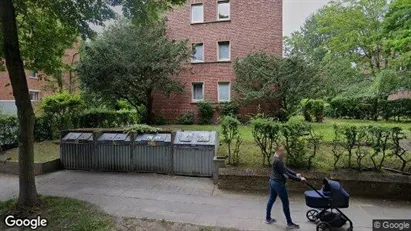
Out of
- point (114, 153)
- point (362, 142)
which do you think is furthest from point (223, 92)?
point (362, 142)

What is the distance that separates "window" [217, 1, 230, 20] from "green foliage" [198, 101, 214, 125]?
5.71 meters

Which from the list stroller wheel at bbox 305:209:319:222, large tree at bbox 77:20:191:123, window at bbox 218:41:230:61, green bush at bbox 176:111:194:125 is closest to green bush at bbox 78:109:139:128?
large tree at bbox 77:20:191:123

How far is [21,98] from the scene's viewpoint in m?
5.70

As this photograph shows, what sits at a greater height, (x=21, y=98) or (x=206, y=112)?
(x=21, y=98)

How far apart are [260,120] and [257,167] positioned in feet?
4.17

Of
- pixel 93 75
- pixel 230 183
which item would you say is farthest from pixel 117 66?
pixel 230 183

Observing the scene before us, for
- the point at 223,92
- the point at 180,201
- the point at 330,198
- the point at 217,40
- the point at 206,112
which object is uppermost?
the point at 217,40

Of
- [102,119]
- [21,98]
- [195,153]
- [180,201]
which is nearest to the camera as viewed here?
[21,98]

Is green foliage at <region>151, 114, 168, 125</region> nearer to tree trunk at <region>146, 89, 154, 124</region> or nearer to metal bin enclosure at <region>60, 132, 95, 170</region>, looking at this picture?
tree trunk at <region>146, 89, 154, 124</region>

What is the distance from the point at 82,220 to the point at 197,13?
16.4m

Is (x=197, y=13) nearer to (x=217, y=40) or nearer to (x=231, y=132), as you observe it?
(x=217, y=40)

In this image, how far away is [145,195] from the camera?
22.5 feet

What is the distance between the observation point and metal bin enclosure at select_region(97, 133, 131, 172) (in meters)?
8.91

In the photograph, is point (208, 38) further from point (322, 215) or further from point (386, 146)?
point (322, 215)
